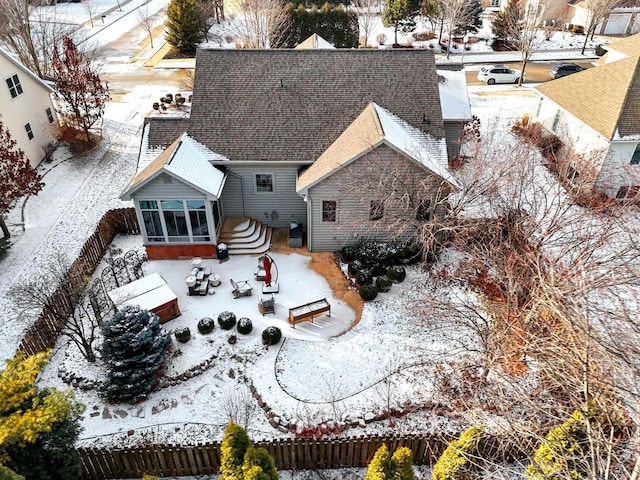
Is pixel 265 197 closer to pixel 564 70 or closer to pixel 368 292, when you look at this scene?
pixel 368 292

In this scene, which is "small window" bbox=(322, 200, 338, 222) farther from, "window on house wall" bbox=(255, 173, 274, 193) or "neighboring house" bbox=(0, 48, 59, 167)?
"neighboring house" bbox=(0, 48, 59, 167)

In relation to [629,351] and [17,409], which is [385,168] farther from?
[17,409]

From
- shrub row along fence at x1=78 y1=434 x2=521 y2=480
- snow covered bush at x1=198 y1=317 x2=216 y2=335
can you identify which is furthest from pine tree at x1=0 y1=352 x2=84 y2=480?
snow covered bush at x1=198 y1=317 x2=216 y2=335

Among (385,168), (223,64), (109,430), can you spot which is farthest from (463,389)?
(223,64)

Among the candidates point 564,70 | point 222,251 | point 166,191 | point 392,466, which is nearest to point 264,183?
point 222,251

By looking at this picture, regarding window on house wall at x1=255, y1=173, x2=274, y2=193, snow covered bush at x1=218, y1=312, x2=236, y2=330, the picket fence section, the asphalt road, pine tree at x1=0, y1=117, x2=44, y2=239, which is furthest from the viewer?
the asphalt road

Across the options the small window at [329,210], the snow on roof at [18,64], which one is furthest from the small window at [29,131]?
the small window at [329,210]

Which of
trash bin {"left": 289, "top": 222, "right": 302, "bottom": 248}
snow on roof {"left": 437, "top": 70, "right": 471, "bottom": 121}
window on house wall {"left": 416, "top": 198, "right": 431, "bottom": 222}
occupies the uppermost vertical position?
snow on roof {"left": 437, "top": 70, "right": 471, "bottom": 121}
